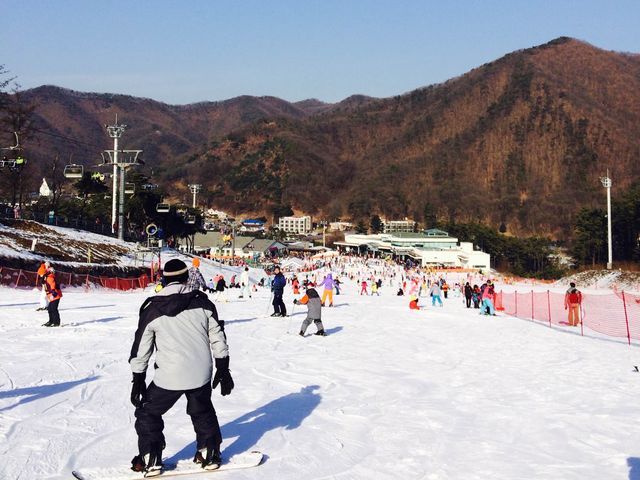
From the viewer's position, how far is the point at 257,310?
20766 millimetres

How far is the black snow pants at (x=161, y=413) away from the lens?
477 cm

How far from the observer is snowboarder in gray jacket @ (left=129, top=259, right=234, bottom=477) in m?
4.75

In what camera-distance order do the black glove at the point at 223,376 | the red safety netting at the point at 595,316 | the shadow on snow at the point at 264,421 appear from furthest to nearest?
the red safety netting at the point at 595,316
the shadow on snow at the point at 264,421
the black glove at the point at 223,376

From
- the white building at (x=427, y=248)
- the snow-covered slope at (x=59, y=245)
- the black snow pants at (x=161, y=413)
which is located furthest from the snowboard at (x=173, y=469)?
the white building at (x=427, y=248)

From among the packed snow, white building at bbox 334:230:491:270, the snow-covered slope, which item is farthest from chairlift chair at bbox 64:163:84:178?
white building at bbox 334:230:491:270

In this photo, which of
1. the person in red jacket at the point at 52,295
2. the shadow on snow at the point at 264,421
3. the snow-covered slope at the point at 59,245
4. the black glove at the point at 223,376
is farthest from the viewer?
the snow-covered slope at the point at 59,245

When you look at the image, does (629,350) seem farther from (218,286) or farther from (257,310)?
(218,286)

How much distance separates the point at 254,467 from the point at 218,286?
21716mm

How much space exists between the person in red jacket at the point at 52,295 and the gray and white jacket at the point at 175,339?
30.9 feet

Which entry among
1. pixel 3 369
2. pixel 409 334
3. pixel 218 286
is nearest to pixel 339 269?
pixel 218 286

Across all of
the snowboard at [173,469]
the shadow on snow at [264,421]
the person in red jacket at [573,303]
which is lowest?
the person in red jacket at [573,303]

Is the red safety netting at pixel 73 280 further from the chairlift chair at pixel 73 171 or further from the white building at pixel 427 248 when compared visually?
the white building at pixel 427 248

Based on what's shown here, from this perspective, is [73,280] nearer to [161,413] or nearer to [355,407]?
[355,407]

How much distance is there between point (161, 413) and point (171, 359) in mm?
407
